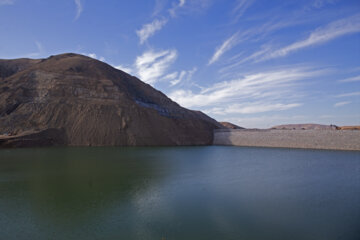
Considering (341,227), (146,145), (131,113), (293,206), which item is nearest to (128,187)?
(293,206)

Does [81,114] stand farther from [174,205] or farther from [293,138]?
[174,205]

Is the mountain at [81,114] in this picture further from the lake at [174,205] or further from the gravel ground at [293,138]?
the lake at [174,205]

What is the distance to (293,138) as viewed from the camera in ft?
137

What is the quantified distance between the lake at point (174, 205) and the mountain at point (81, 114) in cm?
2353

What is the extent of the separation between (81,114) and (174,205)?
3735 cm

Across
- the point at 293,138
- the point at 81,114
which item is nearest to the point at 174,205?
the point at 293,138

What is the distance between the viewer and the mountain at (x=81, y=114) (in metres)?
40.8

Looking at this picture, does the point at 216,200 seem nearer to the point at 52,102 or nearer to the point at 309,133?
the point at 309,133

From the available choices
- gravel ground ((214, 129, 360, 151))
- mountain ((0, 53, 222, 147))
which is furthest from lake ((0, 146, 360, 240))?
mountain ((0, 53, 222, 147))

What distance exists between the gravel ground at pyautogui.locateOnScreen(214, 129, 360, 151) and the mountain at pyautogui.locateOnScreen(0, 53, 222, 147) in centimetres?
553

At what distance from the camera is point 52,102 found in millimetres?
44438

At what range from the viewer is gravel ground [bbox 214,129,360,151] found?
119 ft

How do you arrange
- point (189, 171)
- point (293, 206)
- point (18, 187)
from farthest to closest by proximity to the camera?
point (189, 171)
point (18, 187)
point (293, 206)

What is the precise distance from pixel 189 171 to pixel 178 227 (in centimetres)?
1111
